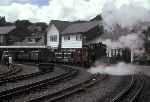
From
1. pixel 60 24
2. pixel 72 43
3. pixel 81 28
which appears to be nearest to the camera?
pixel 81 28

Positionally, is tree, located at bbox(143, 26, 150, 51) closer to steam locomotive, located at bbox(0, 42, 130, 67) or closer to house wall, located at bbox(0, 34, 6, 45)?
steam locomotive, located at bbox(0, 42, 130, 67)

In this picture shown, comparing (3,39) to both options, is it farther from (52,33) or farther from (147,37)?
(147,37)

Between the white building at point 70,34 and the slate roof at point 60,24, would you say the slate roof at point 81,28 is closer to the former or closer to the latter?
the white building at point 70,34

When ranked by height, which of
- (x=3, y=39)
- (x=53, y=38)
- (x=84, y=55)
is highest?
(x=3, y=39)

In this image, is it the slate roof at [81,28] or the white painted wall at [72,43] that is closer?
the slate roof at [81,28]

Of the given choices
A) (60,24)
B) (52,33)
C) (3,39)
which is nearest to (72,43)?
(52,33)

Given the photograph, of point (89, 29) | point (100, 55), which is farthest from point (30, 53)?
Answer: point (100, 55)

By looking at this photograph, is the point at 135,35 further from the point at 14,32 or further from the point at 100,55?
the point at 14,32

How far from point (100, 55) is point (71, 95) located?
18.8 metres

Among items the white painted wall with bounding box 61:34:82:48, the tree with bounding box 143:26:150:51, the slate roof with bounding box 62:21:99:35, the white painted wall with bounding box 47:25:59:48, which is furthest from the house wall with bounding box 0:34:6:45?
the tree with bounding box 143:26:150:51

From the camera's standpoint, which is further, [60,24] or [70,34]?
[60,24]

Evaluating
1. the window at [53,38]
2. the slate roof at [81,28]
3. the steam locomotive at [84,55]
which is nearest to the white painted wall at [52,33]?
the window at [53,38]

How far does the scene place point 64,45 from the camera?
56.2 metres

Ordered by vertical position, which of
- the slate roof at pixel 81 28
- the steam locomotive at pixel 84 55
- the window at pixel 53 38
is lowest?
the steam locomotive at pixel 84 55
